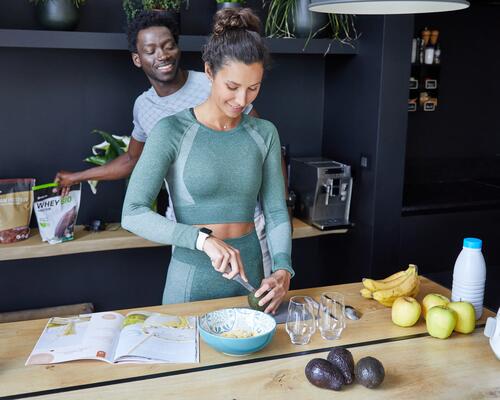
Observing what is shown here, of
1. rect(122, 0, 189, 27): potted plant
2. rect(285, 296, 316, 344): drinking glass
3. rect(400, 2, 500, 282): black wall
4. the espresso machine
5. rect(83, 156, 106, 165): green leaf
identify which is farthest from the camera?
rect(400, 2, 500, 282): black wall

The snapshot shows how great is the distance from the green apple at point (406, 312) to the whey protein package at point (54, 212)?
1782 millimetres

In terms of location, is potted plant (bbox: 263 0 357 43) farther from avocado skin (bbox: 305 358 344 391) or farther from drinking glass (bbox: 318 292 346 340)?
avocado skin (bbox: 305 358 344 391)

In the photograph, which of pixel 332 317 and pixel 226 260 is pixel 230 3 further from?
pixel 332 317

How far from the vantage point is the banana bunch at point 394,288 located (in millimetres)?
1857

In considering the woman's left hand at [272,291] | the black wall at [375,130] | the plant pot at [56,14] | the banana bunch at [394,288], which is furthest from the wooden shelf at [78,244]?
the banana bunch at [394,288]

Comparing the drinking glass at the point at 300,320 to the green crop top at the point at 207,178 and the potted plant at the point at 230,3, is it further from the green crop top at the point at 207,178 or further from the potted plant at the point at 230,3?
the potted plant at the point at 230,3

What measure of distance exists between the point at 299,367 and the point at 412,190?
2500 millimetres

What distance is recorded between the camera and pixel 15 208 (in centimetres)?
289

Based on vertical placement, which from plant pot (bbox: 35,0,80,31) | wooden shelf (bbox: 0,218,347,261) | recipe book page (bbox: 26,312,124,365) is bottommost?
wooden shelf (bbox: 0,218,347,261)


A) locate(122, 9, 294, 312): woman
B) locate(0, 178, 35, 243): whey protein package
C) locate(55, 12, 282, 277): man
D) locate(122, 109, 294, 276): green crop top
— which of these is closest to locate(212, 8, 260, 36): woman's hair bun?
locate(122, 9, 294, 312): woman

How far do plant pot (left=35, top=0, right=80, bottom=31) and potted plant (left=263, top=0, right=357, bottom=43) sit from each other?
39.6 inches

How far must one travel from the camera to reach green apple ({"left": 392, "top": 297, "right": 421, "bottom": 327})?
1709 mm

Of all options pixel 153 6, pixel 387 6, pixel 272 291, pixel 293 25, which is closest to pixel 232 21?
pixel 387 6

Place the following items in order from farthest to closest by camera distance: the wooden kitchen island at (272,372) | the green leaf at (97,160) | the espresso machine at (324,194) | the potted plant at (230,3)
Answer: the espresso machine at (324,194) < the green leaf at (97,160) < the potted plant at (230,3) < the wooden kitchen island at (272,372)
